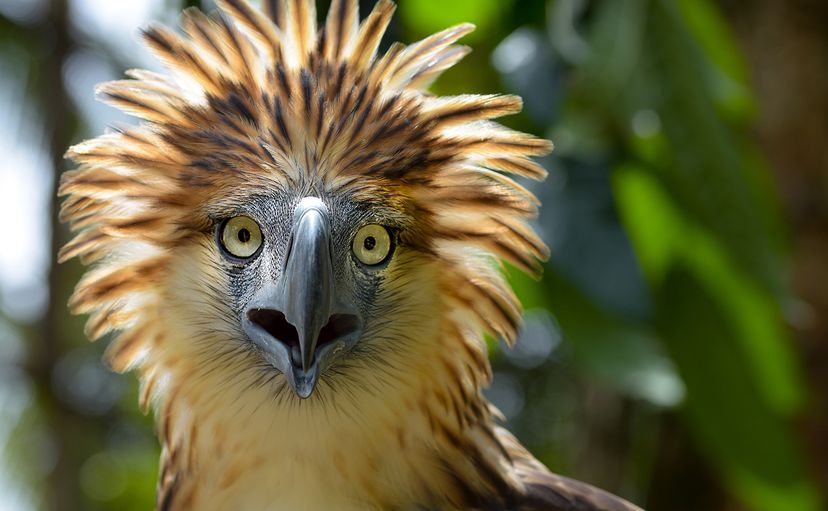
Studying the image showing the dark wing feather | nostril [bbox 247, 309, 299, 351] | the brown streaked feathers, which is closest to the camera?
nostril [bbox 247, 309, 299, 351]

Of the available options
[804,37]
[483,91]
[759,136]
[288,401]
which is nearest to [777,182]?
[759,136]

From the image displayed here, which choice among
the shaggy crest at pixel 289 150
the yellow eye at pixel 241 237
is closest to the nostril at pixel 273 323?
the yellow eye at pixel 241 237

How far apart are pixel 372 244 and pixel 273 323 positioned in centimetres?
25

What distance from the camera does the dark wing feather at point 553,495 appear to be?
2.21 metres

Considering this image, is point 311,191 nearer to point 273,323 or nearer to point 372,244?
point 372,244

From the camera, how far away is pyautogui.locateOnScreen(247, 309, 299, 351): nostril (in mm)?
1951

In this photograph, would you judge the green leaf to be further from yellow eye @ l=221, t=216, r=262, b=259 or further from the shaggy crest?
yellow eye @ l=221, t=216, r=262, b=259

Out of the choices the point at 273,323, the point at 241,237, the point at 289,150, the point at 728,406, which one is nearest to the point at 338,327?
the point at 273,323

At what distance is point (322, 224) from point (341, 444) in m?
0.48

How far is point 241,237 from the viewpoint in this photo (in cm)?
201

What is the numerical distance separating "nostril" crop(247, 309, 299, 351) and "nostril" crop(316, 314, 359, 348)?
6 centimetres

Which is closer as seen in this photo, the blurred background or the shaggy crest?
the shaggy crest

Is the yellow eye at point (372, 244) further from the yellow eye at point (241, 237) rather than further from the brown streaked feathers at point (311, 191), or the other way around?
the yellow eye at point (241, 237)

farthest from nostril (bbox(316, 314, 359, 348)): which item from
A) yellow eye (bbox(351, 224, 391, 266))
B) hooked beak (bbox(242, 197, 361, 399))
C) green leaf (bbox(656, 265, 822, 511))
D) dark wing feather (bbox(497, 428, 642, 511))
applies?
green leaf (bbox(656, 265, 822, 511))
